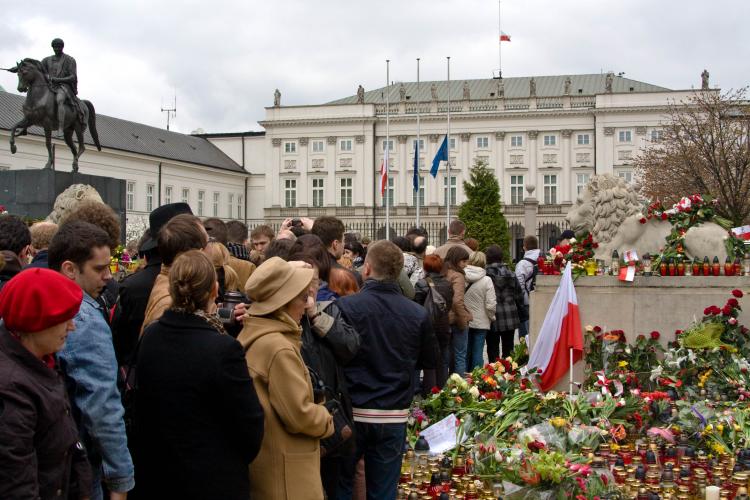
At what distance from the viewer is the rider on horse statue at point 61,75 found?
606 inches

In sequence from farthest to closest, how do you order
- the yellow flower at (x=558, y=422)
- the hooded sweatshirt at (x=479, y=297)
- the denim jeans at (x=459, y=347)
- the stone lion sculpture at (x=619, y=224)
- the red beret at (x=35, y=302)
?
the hooded sweatshirt at (x=479, y=297) → the denim jeans at (x=459, y=347) → the stone lion sculpture at (x=619, y=224) → the yellow flower at (x=558, y=422) → the red beret at (x=35, y=302)

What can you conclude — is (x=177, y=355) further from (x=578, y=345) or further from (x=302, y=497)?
(x=578, y=345)

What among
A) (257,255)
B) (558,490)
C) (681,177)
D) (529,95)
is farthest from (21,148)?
(558,490)

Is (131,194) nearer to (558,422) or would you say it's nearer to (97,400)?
(558,422)

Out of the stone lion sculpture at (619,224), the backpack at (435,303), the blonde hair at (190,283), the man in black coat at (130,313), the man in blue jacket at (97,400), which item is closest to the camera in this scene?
the man in blue jacket at (97,400)

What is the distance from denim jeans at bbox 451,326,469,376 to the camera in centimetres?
1045

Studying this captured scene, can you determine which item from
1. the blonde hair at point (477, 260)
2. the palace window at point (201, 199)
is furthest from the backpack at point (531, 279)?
the palace window at point (201, 199)

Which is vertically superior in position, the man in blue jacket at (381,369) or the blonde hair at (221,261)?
the blonde hair at (221,261)

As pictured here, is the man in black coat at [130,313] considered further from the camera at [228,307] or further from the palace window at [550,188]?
the palace window at [550,188]

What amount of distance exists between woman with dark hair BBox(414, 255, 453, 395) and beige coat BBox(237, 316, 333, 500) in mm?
4677

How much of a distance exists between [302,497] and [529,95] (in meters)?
68.0

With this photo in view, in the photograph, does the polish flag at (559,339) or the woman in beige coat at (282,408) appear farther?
the polish flag at (559,339)

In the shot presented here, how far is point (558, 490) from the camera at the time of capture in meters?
5.54

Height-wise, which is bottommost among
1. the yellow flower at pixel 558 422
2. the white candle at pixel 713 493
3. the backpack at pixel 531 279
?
the white candle at pixel 713 493
